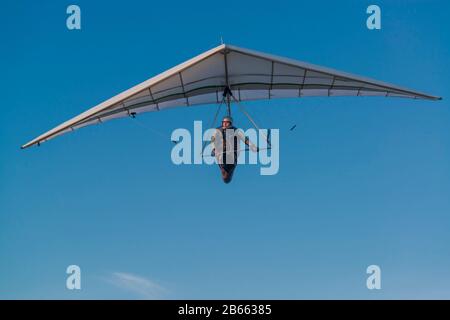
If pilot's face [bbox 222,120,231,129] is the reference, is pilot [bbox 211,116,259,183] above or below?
below

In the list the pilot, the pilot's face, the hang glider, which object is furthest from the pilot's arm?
the hang glider

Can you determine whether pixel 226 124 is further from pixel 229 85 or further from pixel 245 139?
pixel 229 85

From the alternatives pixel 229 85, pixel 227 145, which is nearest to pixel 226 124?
pixel 227 145

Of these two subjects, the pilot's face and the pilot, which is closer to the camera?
the pilot

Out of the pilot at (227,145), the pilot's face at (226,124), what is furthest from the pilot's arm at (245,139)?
the pilot's face at (226,124)

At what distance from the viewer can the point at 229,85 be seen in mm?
22969

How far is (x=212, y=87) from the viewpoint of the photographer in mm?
23047

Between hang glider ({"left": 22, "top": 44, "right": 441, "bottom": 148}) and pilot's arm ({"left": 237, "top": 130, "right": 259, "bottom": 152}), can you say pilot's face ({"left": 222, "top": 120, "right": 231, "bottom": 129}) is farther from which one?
hang glider ({"left": 22, "top": 44, "right": 441, "bottom": 148})

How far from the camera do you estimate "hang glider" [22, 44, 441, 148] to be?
19.6 meters

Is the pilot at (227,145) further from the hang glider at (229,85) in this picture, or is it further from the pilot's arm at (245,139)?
the hang glider at (229,85)

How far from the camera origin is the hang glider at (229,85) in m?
19.6
